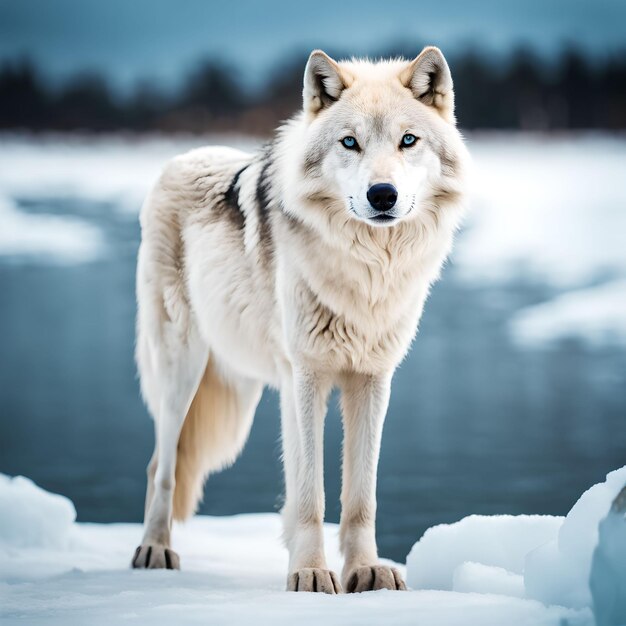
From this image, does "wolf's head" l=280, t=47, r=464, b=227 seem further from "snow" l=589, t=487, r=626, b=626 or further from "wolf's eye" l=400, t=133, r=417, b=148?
"snow" l=589, t=487, r=626, b=626

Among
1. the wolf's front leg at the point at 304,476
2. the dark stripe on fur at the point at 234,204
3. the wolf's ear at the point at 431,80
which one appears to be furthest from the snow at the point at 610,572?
the dark stripe on fur at the point at 234,204

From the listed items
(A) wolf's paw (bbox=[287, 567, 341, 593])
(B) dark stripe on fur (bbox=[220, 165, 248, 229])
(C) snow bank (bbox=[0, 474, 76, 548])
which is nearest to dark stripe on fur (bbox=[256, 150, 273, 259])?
(B) dark stripe on fur (bbox=[220, 165, 248, 229])

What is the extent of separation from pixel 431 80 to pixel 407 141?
1.01 ft

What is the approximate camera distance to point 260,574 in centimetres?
369

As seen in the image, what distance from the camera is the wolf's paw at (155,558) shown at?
365 cm

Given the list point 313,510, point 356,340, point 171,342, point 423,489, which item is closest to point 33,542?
point 171,342

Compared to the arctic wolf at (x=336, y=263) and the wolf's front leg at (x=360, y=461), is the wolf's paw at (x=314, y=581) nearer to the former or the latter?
the arctic wolf at (x=336, y=263)

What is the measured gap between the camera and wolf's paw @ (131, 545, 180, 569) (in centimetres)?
365

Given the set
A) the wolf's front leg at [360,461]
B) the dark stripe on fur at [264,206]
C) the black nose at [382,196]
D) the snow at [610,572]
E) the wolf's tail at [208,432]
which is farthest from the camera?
the wolf's tail at [208,432]

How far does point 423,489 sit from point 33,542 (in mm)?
4858

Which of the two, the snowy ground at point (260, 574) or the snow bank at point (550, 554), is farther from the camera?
the snowy ground at point (260, 574)

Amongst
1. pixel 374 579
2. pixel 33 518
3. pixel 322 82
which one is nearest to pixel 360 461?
pixel 374 579

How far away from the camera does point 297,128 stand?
3.28 meters

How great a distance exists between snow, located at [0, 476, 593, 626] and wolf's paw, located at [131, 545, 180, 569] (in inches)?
3.1
